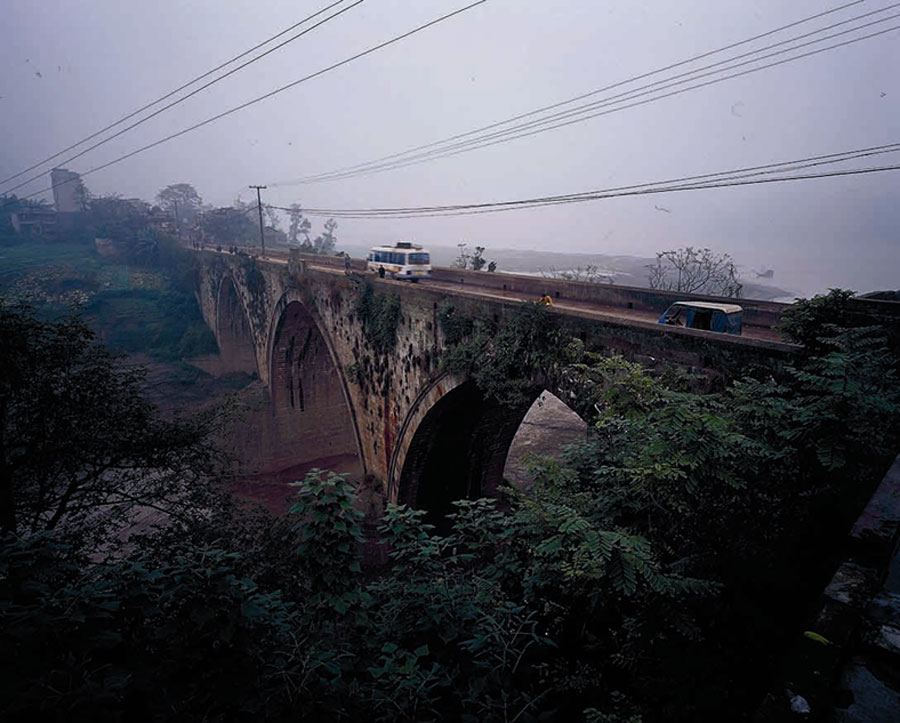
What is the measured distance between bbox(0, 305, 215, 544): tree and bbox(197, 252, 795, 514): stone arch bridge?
5.21 meters

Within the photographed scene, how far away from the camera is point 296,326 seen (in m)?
21.0

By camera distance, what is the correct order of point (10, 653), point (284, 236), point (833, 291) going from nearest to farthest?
point (10, 653) → point (833, 291) → point (284, 236)

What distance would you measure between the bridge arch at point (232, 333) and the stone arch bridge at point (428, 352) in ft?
23.8

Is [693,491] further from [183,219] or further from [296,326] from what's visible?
[183,219]

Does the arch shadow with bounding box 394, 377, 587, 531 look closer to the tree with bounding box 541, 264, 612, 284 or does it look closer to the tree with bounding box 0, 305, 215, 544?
the tree with bounding box 0, 305, 215, 544

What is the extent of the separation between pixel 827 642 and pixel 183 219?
9341 cm

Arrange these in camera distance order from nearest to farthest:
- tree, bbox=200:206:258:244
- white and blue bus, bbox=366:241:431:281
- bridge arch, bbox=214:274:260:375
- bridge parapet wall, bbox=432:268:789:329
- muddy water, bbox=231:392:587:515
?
bridge parapet wall, bbox=432:268:789:329, white and blue bus, bbox=366:241:431:281, muddy water, bbox=231:392:587:515, bridge arch, bbox=214:274:260:375, tree, bbox=200:206:258:244

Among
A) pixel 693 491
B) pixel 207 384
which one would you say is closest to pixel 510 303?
pixel 693 491

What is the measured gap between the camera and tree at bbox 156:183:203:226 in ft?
257

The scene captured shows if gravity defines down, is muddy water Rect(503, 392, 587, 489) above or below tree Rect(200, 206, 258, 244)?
below

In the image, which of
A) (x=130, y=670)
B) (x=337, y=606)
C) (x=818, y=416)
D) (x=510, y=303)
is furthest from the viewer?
(x=510, y=303)

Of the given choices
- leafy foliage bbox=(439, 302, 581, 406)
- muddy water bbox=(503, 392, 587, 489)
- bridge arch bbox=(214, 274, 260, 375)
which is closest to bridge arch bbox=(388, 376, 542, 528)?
leafy foliage bbox=(439, 302, 581, 406)

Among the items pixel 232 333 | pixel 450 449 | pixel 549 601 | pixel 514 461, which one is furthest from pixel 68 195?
pixel 549 601

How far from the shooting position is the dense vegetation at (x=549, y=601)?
7.17 feet
